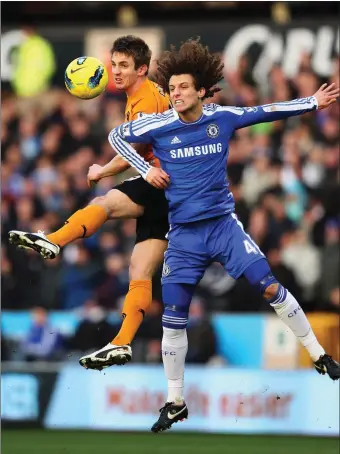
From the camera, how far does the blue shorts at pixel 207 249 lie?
11.5 m

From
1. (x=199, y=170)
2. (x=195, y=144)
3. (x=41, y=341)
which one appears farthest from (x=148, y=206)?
(x=41, y=341)

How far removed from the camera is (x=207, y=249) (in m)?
11.6

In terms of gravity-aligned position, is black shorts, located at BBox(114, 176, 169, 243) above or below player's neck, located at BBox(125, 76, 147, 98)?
below

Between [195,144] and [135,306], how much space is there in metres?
1.60

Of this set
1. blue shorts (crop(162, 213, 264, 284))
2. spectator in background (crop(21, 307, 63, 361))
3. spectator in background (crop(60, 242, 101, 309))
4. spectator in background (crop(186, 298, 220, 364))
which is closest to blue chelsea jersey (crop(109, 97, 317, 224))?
blue shorts (crop(162, 213, 264, 284))

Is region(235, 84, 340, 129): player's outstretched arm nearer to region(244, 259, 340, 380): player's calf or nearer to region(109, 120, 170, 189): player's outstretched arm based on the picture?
region(109, 120, 170, 189): player's outstretched arm

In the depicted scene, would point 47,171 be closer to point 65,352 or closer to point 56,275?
point 56,275

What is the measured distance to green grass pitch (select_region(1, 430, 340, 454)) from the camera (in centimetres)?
1535

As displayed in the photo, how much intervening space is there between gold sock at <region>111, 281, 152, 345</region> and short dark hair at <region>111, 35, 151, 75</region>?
1.99 metres

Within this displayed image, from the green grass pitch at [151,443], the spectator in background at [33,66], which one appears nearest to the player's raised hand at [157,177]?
the green grass pitch at [151,443]

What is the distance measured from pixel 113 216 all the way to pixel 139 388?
565 centimetres

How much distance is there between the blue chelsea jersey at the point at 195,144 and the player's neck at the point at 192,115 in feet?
0.10

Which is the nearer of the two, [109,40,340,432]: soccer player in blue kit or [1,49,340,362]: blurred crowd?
[109,40,340,432]: soccer player in blue kit

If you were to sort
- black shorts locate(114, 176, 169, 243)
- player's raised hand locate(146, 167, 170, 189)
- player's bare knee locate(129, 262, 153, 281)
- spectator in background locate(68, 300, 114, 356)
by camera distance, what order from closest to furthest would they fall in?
player's raised hand locate(146, 167, 170, 189)
black shorts locate(114, 176, 169, 243)
player's bare knee locate(129, 262, 153, 281)
spectator in background locate(68, 300, 114, 356)
